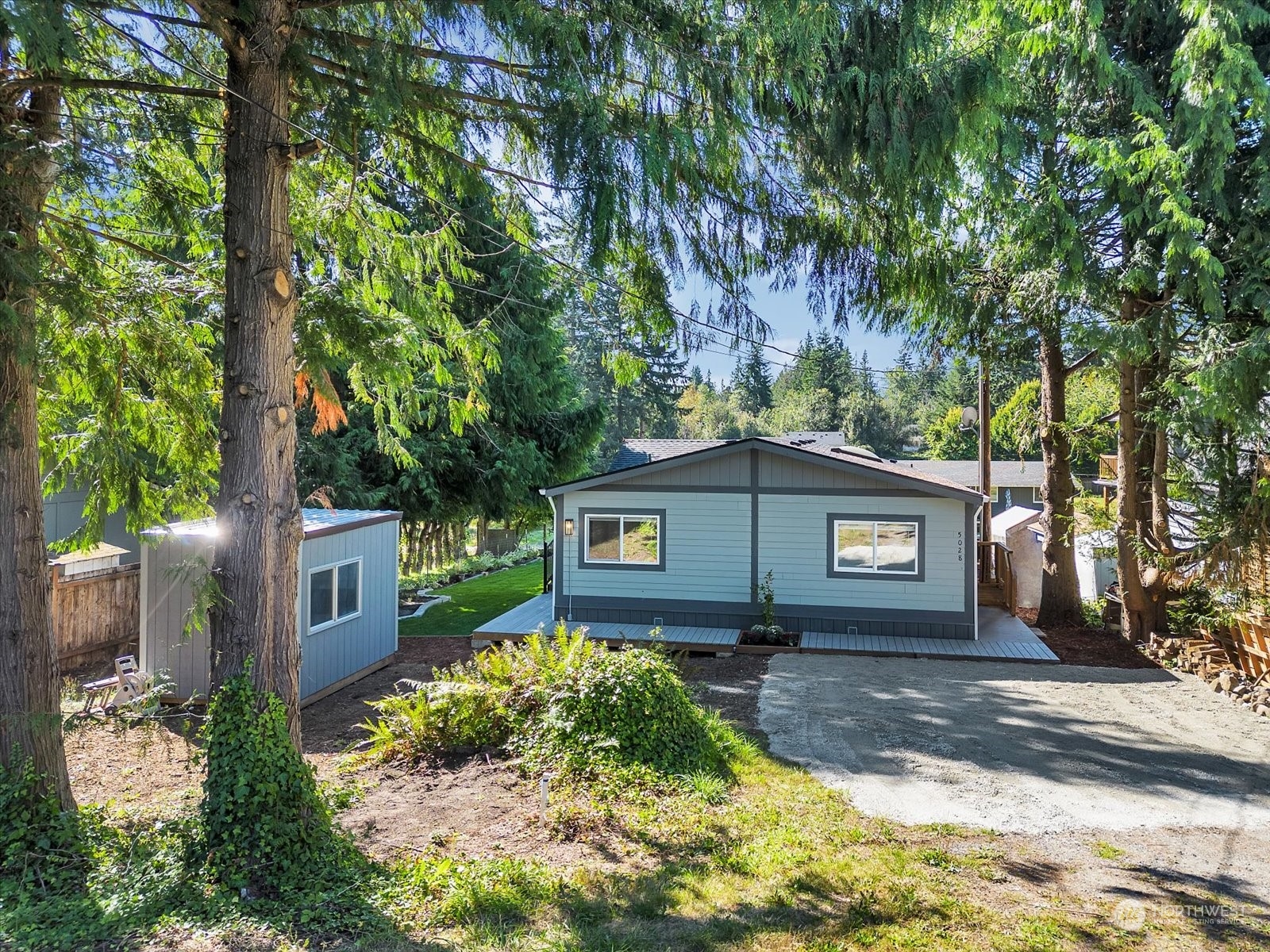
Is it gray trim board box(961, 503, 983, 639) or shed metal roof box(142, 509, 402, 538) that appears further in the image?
gray trim board box(961, 503, 983, 639)

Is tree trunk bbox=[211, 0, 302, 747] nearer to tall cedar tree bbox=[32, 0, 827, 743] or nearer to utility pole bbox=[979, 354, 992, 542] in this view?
tall cedar tree bbox=[32, 0, 827, 743]

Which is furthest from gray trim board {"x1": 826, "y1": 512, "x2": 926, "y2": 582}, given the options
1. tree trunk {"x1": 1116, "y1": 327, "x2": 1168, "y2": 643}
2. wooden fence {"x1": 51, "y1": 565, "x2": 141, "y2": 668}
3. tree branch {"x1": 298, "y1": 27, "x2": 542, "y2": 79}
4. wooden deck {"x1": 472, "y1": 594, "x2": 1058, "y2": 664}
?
wooden fence {"x1": 51, "y1": 565, "x2": 141, "y2": 668}

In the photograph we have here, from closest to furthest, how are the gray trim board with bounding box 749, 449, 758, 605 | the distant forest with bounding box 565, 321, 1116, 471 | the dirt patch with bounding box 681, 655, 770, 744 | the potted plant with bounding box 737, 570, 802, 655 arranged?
the dirt patch with bounding box 681, 655, 770, 744, the potted plant with bounding box 737, 570, 802, 655, the gray trim board with bounding box 749, 449, 758, 605, the distant forest with bounding box 565, 321, 1116, 471

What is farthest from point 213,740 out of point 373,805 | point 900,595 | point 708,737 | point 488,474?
point 488,474

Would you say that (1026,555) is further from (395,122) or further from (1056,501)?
(395,122)

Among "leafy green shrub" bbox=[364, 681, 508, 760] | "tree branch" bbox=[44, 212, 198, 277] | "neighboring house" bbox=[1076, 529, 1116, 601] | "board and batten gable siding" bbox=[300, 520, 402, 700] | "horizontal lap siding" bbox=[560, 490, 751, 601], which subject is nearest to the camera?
"tree branch" bbox=[44, 212, 198, 277]

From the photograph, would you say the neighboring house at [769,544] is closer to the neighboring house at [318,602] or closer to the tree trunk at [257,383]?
the neighboring house at [318,602]

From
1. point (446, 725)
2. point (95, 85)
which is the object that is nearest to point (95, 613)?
point (446, 725)

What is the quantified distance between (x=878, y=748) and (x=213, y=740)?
5.26 meters

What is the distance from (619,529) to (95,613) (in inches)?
298

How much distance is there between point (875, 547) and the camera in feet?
37.9

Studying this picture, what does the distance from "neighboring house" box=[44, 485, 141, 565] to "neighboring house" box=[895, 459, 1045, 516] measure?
22.9 m

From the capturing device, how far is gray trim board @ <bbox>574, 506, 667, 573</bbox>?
1231cm

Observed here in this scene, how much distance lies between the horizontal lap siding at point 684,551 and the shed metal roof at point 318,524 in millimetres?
A: 3069
